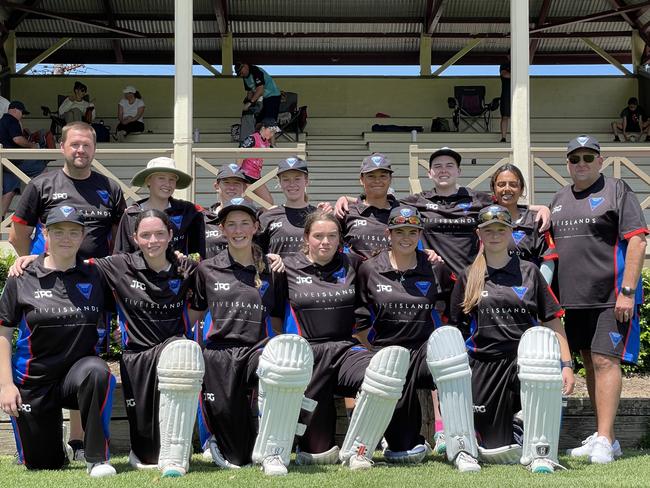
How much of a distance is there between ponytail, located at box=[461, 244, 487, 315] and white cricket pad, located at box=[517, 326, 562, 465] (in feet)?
1.42

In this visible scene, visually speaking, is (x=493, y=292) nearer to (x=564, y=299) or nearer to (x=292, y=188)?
(x=564, y=299)

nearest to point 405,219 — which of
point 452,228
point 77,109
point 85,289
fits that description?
point 452,228

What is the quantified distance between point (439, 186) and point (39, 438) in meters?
2.95

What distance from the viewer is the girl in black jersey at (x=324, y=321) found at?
15.5 ft

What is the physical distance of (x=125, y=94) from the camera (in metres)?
15.7

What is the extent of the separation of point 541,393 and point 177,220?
100 inches

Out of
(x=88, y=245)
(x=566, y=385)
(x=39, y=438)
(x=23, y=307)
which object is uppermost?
(x=88, y=245)

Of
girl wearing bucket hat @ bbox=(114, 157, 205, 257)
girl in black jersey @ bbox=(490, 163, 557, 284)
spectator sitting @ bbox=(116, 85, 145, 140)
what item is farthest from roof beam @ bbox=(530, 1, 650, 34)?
girl wearing bucket hat @ bbox=(114, 157, 205, 257)

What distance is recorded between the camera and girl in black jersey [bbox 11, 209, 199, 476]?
4.69 meters

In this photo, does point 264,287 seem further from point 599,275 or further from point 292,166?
point 599,275

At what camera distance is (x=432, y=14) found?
15836 mm

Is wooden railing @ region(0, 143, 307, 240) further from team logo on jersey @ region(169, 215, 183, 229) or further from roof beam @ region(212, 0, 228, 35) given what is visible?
roof beam @ region(212, 0, 228, 35)

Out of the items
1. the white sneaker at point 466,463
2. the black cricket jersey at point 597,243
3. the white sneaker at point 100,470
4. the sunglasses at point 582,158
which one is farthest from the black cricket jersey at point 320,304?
the sunglasses at point 582,158

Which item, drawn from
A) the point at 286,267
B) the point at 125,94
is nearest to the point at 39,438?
the point at 286,267
